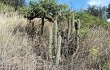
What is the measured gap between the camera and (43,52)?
741cm

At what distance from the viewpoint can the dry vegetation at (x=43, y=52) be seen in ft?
21.5

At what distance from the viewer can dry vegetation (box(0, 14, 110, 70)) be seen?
21.5 ft

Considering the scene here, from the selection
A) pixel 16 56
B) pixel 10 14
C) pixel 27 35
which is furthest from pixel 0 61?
pixel 10 14

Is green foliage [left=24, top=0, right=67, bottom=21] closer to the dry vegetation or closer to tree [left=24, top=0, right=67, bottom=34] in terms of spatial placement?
tree [left=24, top=0, right=67, bottom=34]

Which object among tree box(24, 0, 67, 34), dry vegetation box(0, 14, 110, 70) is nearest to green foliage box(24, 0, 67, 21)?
tree box(24, 0, 67, 34)

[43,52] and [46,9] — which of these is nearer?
[43,52]

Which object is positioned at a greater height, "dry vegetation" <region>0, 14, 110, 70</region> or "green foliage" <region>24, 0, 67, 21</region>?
"green foliage" <region>24, 0, 67, 21</region>

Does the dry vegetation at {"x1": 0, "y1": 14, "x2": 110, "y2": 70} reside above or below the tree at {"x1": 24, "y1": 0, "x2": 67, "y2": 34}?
below

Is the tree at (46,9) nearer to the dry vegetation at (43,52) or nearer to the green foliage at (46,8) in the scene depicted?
the green foliage at (46,8)

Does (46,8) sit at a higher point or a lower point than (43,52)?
higher

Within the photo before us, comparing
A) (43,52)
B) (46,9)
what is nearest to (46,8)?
(46,9)

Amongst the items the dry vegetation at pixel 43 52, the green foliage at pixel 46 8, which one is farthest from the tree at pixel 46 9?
the dry vegetation at pixel 43 52

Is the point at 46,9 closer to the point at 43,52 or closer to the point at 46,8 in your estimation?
the point at 46,8

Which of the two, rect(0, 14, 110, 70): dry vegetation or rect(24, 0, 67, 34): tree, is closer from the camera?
rect(0, 14, 110, 70): dry vegetation
